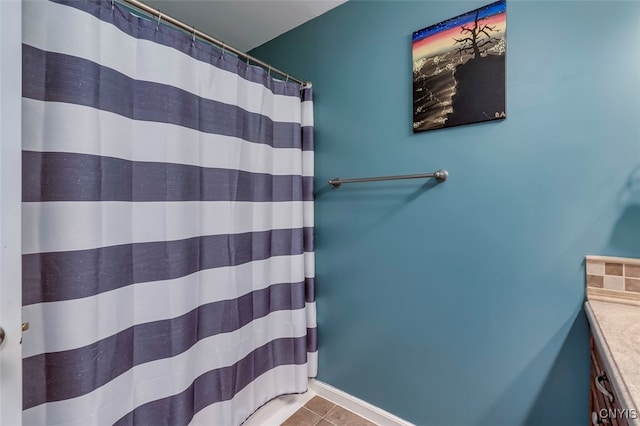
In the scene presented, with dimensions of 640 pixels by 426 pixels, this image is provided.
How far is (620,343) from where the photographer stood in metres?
0.70

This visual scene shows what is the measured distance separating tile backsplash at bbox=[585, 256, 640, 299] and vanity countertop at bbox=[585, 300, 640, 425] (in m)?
0.04

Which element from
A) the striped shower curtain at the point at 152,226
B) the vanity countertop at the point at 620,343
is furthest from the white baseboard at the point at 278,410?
the vanity countertop at the point at 620,343

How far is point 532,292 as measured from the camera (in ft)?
3.48

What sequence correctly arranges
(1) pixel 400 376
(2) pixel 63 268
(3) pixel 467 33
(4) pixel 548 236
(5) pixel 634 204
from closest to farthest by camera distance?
(2) pixel 63 268
(5) pixel 634 204
(4) pixel 548 236
(3) pixel 467 33
(1) pixel 400 376

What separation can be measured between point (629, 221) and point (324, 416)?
157 cm

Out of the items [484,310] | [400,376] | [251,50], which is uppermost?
[251,50]

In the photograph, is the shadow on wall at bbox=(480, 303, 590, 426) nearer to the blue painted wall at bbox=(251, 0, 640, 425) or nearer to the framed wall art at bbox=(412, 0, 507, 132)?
the blue painted wall at bbox=(251, 0, 640, 425)

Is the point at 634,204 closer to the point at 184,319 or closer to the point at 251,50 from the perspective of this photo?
the point at 184,319

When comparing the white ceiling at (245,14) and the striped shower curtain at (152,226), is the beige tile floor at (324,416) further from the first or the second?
the white ceiling at (245,14)

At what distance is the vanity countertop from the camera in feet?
1.76

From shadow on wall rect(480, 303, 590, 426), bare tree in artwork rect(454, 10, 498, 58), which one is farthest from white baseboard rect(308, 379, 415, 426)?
bare tree in artwork rect(454, 10, 498, 58)
